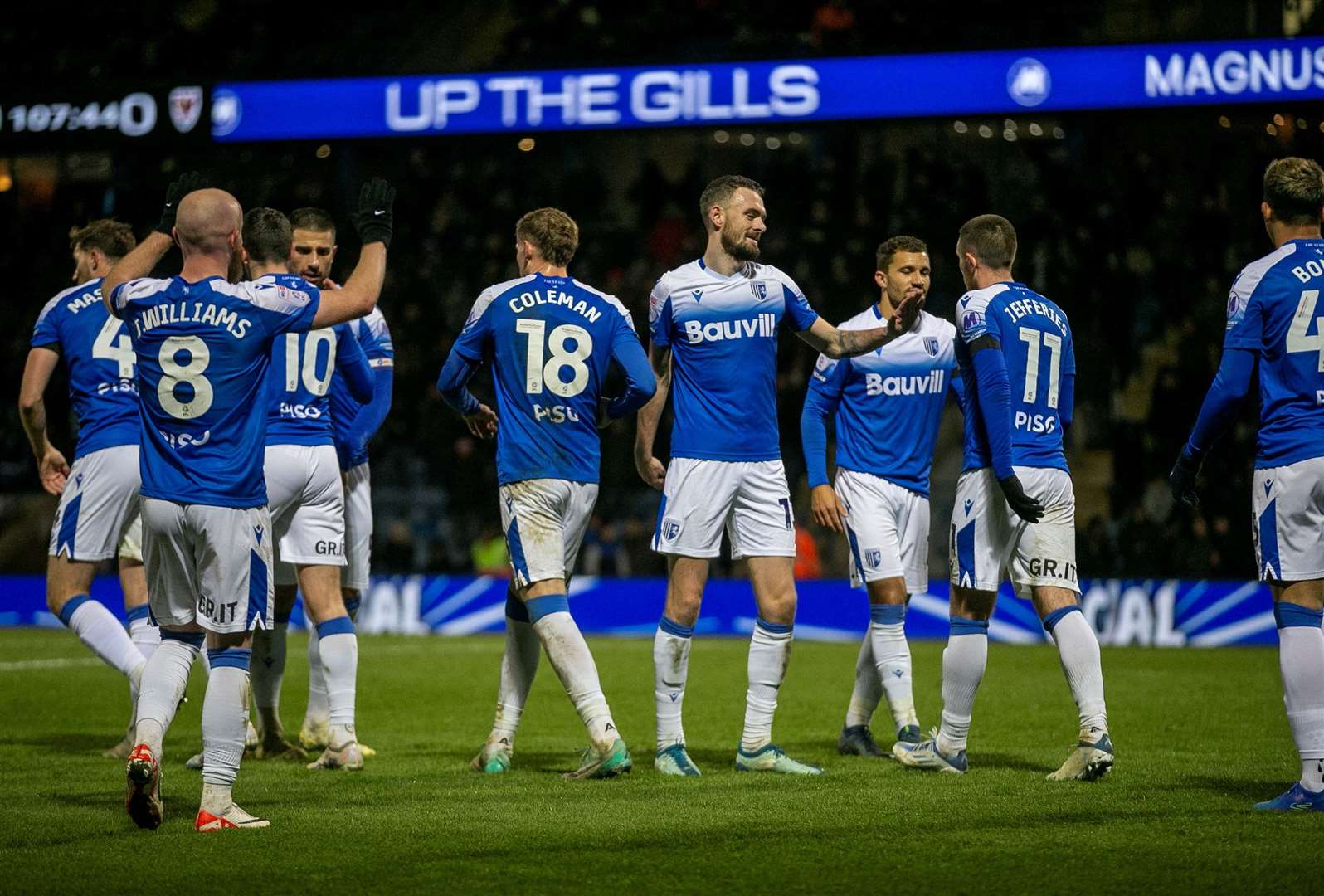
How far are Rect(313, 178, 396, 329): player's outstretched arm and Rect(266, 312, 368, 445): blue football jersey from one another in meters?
1.71

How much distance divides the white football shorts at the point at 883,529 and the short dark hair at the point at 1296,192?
7.58ft

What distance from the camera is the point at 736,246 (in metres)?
6.89

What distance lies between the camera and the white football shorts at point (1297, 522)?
18.6 ft

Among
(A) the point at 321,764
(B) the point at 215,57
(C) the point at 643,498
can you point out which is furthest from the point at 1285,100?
(B) the point at 215,57

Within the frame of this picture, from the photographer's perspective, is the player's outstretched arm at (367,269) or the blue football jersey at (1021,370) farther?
the blue football jersey at (1021,370)

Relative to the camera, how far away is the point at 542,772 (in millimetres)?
6809

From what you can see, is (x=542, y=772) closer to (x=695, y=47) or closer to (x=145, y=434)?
(x=145, y=434)

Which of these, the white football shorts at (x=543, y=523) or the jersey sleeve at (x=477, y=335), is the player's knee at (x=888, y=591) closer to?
the white football shorts at (x=543, y=523)

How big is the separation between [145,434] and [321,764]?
2.05m

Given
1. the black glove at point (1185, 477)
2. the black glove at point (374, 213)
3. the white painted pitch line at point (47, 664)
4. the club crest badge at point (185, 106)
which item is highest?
the club crest badge at point (185, 106)

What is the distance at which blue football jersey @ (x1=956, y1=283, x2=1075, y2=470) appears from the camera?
657cm

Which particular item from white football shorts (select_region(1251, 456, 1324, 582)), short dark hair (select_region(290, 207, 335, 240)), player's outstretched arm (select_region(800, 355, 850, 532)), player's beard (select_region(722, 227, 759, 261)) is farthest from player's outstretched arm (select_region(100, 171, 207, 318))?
white football shorts (select_region(1251, 456, 1324, 582))

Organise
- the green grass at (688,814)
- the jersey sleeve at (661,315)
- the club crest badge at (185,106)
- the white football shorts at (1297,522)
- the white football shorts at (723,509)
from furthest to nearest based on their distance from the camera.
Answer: the club crest badge at (185,106) < the jersey sleeve at (661,315) < the white football shorts at (723,509) < the white football shorts at (1297,522) < the green grass at (688,814)

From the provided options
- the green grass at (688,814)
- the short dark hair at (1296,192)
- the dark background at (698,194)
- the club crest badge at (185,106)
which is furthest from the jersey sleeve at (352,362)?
the club crest badge at (185,106)
